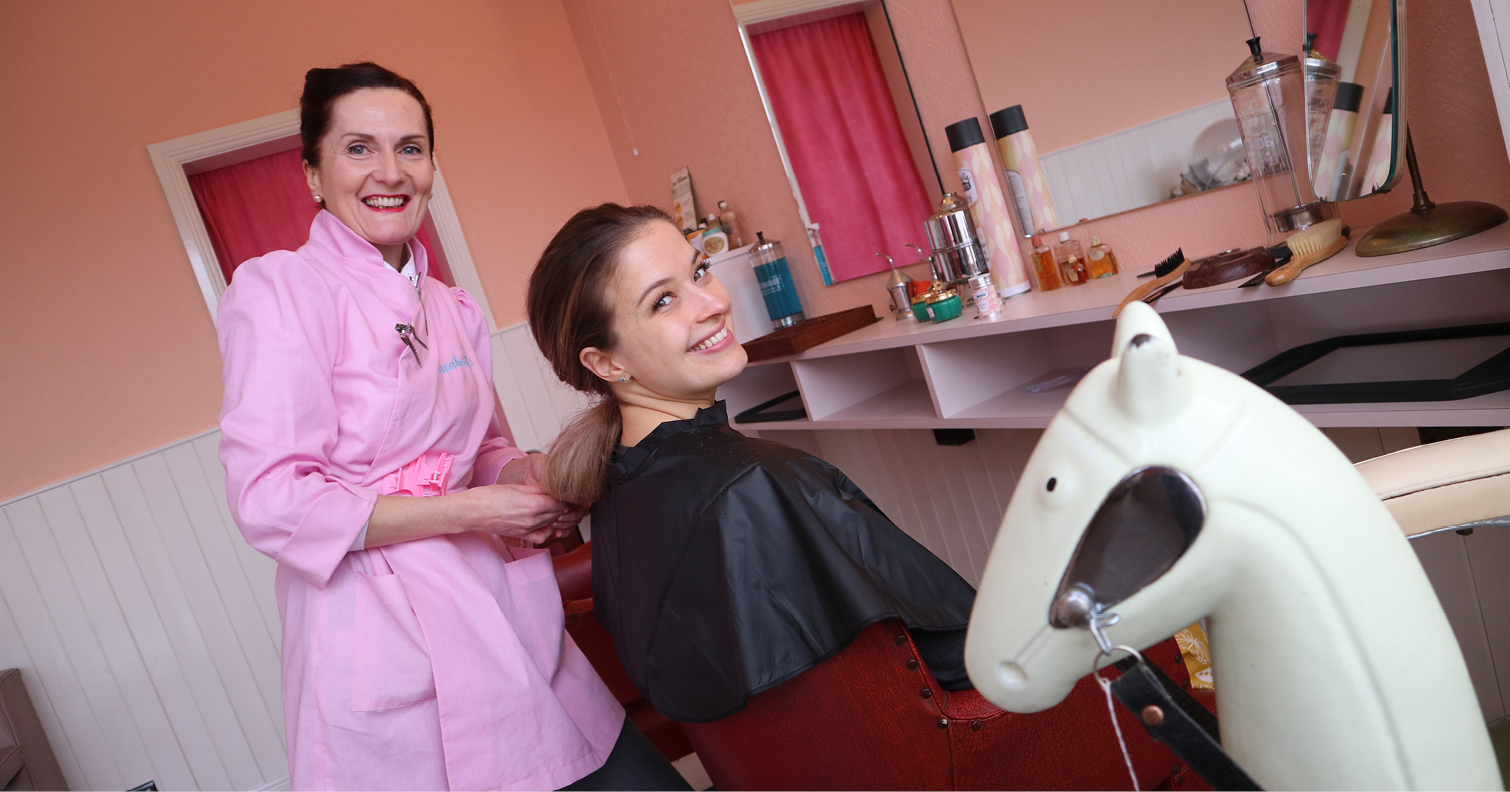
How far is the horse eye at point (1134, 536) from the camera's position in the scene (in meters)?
0.58

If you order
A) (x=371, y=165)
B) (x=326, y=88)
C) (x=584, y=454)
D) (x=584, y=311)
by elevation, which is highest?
(x=326, y=88)

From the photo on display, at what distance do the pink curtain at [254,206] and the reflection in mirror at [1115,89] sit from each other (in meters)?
2.61

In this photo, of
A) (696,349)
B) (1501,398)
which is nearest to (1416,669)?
(1501,398)

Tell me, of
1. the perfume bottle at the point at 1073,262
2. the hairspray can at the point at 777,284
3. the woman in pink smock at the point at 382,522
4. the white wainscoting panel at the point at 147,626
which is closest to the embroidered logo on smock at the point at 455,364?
the woman in pink smock at the point at 382,522

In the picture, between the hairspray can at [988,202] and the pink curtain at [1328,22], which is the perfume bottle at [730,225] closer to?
the hairspray can at [988,202]

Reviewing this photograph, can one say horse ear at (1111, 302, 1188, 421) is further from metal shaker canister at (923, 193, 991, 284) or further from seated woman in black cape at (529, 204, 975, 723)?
metal shaker canister at (923, 193, 991, 284)

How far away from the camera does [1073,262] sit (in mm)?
2137

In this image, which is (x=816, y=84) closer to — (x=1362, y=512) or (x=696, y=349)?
(x=696, y=349)

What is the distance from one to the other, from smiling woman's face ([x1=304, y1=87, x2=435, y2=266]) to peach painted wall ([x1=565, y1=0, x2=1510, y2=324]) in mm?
1388

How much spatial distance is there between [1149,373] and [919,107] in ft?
6.81

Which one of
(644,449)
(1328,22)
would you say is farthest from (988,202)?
(644,449)

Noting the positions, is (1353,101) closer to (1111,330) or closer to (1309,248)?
(1309,248)

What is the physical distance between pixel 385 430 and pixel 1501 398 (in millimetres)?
1543

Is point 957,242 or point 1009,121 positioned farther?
point 957,242
